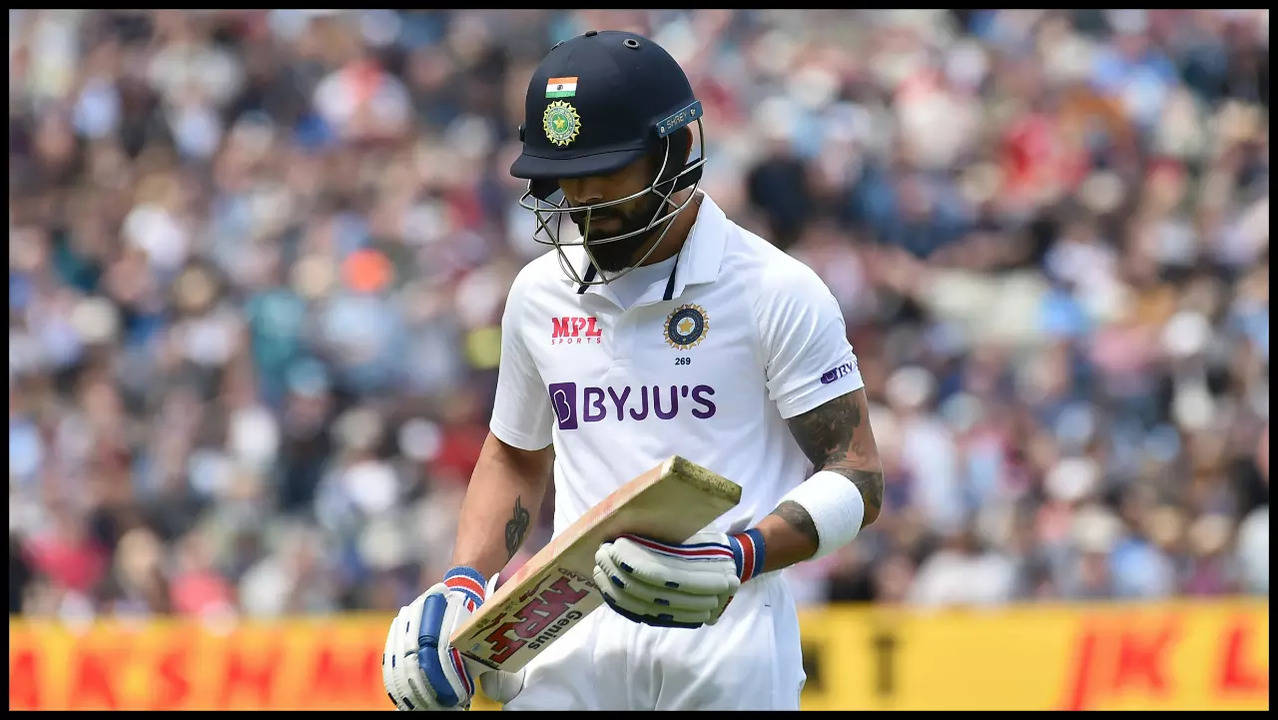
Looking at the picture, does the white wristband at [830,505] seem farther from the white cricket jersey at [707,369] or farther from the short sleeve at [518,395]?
the short sleeve at [518,395]

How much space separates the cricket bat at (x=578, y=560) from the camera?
12.4 ft

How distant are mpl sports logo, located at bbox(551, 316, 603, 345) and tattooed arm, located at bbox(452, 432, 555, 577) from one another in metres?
0.40

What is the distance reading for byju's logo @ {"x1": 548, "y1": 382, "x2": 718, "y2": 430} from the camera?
174 inches

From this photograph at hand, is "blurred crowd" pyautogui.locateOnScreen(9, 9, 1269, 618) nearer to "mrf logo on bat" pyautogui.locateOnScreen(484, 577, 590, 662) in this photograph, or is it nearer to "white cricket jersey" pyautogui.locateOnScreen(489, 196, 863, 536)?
"white cricket jersey" pyautogui.locateOnScreen(489, 196, 863, 536)

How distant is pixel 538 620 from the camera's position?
13.6 ft

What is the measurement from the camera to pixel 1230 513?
11.4 m

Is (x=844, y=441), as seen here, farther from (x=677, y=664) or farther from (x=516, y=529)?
(x=516, y=529)

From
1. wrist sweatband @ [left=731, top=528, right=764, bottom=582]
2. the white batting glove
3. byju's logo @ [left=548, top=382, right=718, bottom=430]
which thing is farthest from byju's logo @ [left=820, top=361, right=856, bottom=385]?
→ the white batting glove

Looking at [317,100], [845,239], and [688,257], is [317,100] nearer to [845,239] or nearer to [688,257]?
[845,239]

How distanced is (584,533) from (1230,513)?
836cm

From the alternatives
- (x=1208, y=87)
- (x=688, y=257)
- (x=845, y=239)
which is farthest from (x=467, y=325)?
(x=688, y=257)

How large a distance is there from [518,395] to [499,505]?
294mm

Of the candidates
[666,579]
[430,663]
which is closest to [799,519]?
[666,579]

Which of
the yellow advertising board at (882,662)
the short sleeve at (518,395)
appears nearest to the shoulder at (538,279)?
the short sleeve at (518,395)
